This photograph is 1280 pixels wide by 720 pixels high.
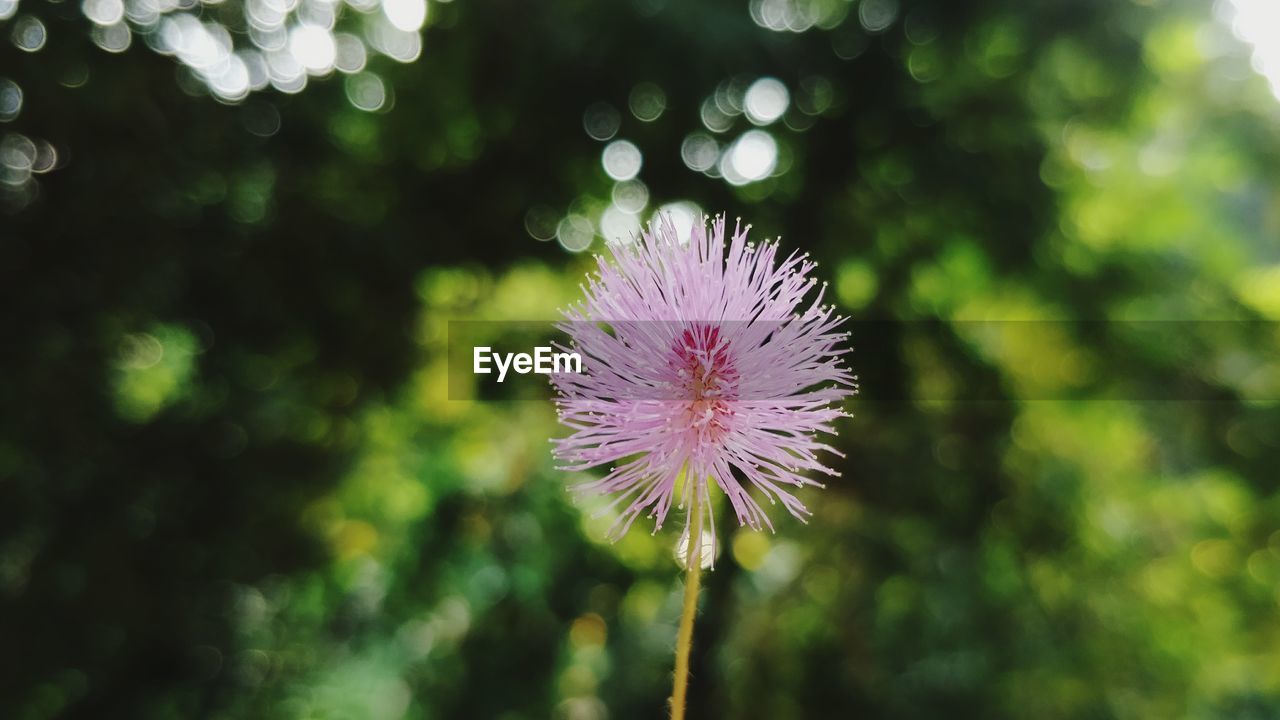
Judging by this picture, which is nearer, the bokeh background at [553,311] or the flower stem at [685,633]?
the flower stem at [685,633]

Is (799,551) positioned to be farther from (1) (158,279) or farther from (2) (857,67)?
(1) (158,279)

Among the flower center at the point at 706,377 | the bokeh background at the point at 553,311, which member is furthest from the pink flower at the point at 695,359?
the bokeh background at the point at 553,311

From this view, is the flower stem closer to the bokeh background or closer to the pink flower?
the pink flower

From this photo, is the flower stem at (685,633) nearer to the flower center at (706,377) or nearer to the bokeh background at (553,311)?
the flower center at (706,377)

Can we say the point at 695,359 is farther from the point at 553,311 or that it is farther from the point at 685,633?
the point at 553,311

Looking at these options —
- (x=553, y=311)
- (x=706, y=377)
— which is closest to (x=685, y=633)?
(x=706, y=377)

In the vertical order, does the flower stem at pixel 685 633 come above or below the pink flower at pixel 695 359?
below

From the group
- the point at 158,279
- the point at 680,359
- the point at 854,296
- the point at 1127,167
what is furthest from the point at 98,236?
the point at 1127,167
